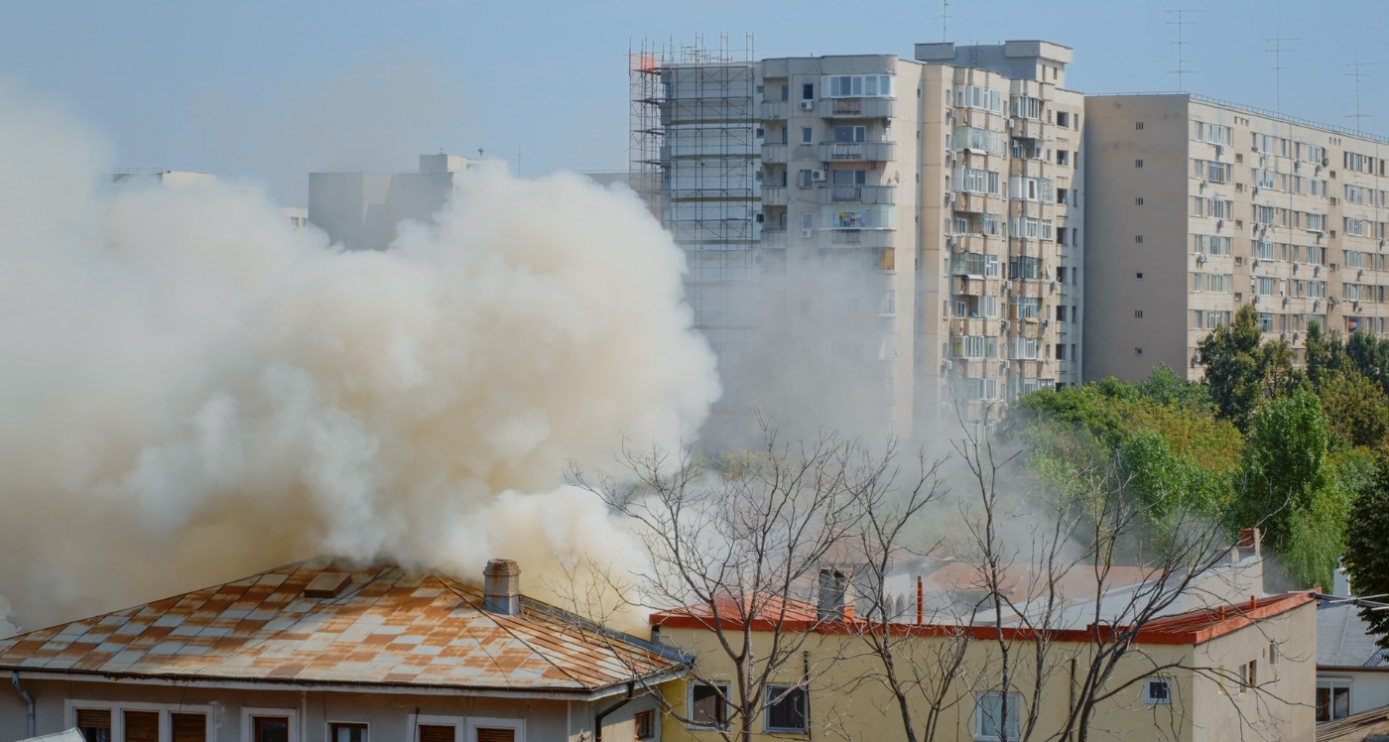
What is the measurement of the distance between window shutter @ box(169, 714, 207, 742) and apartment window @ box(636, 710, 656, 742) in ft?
19.4

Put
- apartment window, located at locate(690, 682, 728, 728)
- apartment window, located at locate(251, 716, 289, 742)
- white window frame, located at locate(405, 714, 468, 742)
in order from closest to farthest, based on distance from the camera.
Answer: white window frame, located at locate(405, 714, 468, 742), apartment window, located at locate(251, 716, 289, 742), apartment window, located at locate(690, 682, 728, 728)

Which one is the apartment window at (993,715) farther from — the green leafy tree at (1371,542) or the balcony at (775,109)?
the balcony at (775,109)

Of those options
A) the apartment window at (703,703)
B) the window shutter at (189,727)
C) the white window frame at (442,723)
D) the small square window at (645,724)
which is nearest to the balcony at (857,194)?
the apartment window at (703,703)

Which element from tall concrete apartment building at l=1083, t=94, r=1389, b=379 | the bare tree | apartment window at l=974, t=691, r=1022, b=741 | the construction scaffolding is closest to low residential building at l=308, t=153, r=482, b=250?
the construction scaffolding

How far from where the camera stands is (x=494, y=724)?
24.1 meters

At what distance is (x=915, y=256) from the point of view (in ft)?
240

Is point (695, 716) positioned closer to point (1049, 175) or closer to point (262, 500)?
point (262, 500)

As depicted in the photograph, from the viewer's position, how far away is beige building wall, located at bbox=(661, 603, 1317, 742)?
23188mm

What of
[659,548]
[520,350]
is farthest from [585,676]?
[520,350]

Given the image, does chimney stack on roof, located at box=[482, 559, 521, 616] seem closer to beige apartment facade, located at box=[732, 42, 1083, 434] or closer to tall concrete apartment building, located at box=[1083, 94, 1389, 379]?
beige apartment facade, located at box=[732, 42, 1083, 434]

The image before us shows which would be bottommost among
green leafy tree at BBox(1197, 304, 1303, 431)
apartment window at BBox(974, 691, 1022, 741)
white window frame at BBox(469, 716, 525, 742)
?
white window frame at BBox(469, 716, 525, 742)

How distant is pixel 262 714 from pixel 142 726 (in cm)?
198

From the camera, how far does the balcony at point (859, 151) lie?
6988 centimetres

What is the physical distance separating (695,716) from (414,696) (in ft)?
12.7
